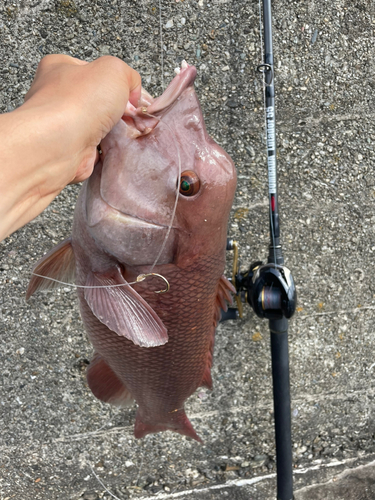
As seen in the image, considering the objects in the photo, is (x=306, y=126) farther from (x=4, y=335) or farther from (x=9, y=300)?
(x=4, y=335)

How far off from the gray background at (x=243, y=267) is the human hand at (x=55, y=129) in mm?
830

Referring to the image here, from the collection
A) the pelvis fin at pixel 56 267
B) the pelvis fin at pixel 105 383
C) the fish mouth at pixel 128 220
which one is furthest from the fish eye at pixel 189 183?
the pelvis fin at pixel 105 383

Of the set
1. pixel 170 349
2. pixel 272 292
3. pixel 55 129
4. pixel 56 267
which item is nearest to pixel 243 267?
pixel 272 292

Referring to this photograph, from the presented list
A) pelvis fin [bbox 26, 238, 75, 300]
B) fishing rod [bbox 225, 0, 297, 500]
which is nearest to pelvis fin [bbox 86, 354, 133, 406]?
pelvis fin [bbox 26, 238, 75, 300]

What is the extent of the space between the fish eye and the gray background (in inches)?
32.1

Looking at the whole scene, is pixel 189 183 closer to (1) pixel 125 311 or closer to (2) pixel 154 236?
(2) pixel 154 236

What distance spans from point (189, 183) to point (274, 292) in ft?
1.95

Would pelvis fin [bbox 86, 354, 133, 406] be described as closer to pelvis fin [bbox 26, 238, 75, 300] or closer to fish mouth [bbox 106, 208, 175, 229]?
pelvis fin [bbox 26, 238, 75, 300]

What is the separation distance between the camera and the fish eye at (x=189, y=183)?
903mm

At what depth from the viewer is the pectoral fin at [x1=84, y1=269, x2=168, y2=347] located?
951 millimetres

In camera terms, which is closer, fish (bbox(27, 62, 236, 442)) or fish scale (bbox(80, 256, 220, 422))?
fish (bbox(27, 62, 236, 442))

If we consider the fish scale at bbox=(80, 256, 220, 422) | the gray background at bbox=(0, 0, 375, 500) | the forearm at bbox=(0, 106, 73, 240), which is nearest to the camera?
the forearm at bbox=(0, 106, 73, 240)

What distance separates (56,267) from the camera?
1.20 metres

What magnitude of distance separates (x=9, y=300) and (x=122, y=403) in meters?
0.71
